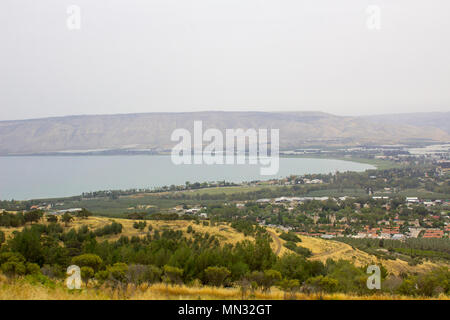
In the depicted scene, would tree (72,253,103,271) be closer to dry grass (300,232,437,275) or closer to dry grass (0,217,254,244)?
dry grass (0,217,254,244)

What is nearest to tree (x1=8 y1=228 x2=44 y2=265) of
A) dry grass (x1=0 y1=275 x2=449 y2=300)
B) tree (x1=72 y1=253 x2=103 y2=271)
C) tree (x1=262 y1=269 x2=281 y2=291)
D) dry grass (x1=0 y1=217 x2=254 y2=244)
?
tree (x1=72 y1=253 x2=103 y2=271)

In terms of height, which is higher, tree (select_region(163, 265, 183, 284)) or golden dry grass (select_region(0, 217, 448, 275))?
tree (select_region(163, 265, 183, 284))

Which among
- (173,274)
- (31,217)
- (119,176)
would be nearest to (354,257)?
(173,274)

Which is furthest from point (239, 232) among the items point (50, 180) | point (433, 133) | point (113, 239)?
point (433, 133)

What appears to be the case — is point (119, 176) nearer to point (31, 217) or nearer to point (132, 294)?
point (31, 217)

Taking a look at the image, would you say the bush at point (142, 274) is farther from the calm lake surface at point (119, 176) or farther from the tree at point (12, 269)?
the calm lake surface at point (119, 176)

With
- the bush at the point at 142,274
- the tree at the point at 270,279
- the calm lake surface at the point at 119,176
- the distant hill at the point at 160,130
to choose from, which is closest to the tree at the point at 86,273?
the bush at the point at 142,274

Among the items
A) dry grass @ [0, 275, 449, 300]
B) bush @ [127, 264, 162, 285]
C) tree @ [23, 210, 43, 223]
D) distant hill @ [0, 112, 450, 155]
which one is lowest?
tree @ [23, 210, 43, 223]

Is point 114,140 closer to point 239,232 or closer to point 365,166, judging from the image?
point 365,166
